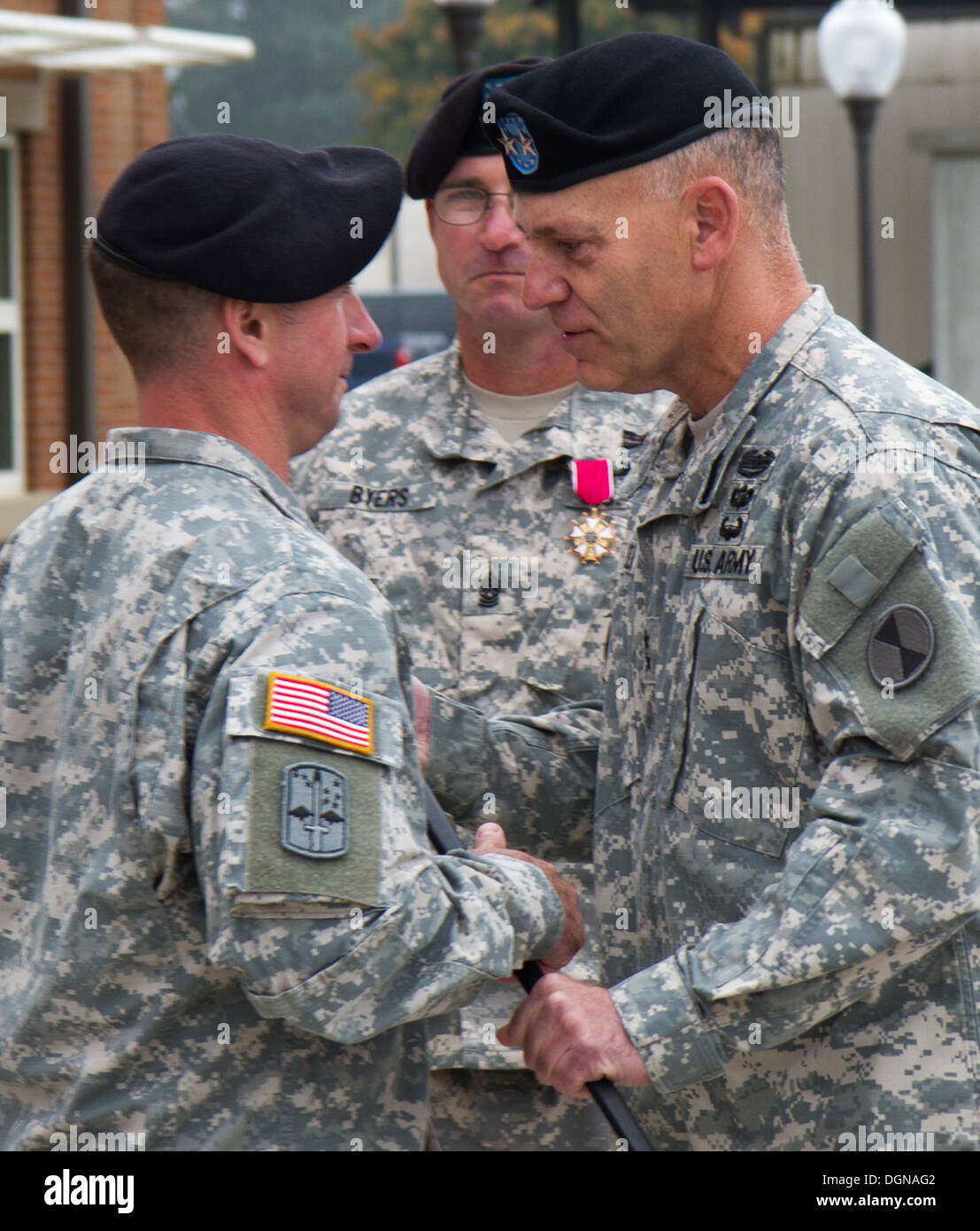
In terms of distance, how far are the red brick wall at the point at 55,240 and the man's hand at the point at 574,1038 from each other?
287 inches

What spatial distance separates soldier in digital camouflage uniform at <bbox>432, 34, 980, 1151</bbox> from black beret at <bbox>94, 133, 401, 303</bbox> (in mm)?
314

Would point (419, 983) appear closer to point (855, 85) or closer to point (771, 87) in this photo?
point (855, 85)

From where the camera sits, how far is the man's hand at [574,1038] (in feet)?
7.19

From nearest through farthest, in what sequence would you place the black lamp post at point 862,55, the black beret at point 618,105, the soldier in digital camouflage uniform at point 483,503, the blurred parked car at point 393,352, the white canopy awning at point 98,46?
the black beret at point 618,105, the soldier in digital camouflage uniform at point 483,503, the white canopy awning at point 98,46, the black lamp post at point 862,55, the blurred parked car at point 393,352


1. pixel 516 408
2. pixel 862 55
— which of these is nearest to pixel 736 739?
pixel 516 408

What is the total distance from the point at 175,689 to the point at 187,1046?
0.47m

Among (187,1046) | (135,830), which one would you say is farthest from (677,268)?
(187,1046)

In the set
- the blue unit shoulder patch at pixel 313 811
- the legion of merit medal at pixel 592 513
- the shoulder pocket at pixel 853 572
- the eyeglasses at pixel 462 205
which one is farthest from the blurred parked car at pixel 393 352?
the blue unit shoulder patch at pixel 313 811

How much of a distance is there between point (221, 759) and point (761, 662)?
28.8 inches

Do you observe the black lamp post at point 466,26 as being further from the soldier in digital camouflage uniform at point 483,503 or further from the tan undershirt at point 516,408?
the tan undershirt at point 516,408

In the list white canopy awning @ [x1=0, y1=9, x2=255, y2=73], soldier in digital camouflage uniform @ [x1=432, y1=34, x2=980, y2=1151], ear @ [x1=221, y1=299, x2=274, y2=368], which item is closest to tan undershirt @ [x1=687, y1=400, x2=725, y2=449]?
soldier in digital camouflage uniform @ [x1=432, y1=34, x2=980, y2=1151]

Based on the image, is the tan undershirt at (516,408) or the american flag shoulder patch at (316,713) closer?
the american flag shoulder patch at (316,713)

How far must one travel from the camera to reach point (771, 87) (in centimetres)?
1475

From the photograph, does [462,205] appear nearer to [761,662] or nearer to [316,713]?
[761,662]
